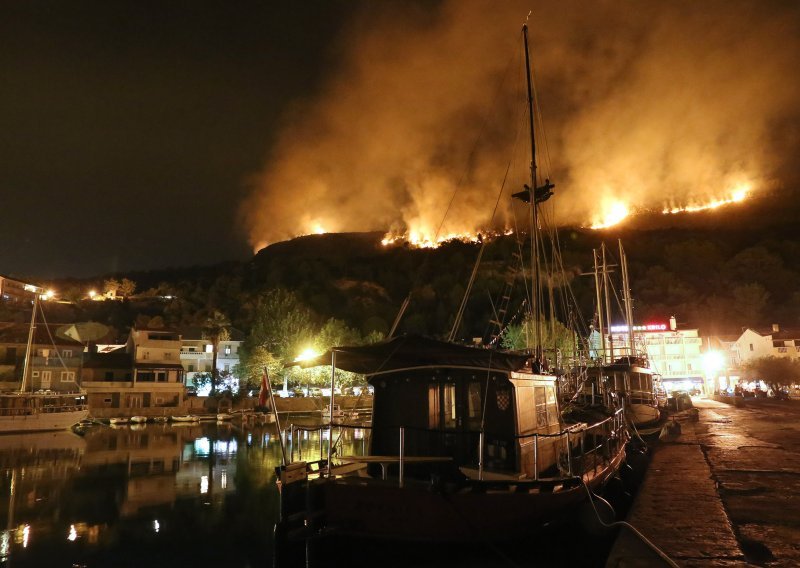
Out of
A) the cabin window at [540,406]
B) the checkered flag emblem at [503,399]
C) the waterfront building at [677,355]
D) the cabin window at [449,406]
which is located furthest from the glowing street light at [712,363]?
the cabin window at [449,406]

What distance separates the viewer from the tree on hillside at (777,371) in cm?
5997

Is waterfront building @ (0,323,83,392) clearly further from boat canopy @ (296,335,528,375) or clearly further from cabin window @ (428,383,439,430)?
cabin window @ (428,383,439,430)

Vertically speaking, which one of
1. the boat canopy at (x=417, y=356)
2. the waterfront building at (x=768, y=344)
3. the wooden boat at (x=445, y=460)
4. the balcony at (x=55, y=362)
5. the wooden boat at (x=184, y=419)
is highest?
the waterfront building at (x=768, y=344)

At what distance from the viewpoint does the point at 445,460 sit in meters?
9.62

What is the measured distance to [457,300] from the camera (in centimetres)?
11712

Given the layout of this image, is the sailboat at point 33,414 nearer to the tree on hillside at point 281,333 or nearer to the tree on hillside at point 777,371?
the tree on hillside at point 281,333

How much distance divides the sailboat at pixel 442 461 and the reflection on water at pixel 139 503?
1579 mm

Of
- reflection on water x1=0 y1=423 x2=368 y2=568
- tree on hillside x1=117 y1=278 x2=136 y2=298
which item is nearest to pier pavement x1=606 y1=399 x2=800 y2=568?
reflection on water x1=0 y1=423 x2=368 y2=568

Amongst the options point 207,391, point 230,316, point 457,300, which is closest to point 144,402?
point 207,391

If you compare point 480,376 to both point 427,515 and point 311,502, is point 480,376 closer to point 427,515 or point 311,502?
point 427,515

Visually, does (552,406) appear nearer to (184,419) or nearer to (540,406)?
(540,406)

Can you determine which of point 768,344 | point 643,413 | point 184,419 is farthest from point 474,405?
point 768,344

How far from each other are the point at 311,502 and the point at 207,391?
6462cm

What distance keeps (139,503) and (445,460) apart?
44.4 ft
